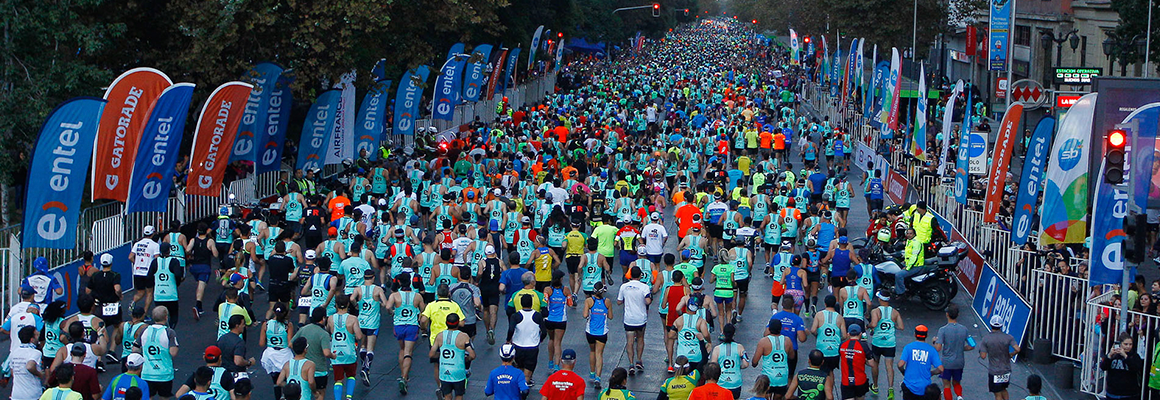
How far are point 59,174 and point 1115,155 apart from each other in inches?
480

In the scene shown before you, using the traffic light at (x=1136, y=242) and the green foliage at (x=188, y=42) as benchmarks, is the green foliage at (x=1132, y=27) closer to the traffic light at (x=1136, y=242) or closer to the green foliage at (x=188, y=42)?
the green foliage at (x=188, y=42)

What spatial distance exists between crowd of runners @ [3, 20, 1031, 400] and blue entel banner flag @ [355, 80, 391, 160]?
4.52 ft

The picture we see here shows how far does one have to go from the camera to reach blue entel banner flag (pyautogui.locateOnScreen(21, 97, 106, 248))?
50.1 ft

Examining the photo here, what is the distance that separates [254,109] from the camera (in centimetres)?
2262

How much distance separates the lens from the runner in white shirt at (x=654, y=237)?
17.0 metres

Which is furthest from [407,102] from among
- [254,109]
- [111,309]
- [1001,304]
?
[1001,304]

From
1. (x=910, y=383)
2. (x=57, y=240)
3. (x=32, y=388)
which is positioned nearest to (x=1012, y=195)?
(x=910, y=383)

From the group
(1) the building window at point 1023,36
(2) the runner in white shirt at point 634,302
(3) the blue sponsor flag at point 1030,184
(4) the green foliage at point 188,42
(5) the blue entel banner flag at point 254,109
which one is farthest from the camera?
(1) the building window at point 1023,36

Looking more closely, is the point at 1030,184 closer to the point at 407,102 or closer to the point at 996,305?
the point at 996,305

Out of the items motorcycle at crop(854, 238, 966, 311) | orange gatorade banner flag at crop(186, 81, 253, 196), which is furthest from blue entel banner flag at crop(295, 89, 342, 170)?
motorcycle at crop(854, 238, 966, 311)

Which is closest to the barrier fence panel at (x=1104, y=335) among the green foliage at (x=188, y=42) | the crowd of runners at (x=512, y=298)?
the crowd of runners at (x=512, y=298)

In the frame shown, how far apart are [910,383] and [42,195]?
10563mm

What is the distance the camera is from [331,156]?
87.1 feet

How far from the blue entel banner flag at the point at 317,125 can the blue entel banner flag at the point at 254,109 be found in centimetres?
213
